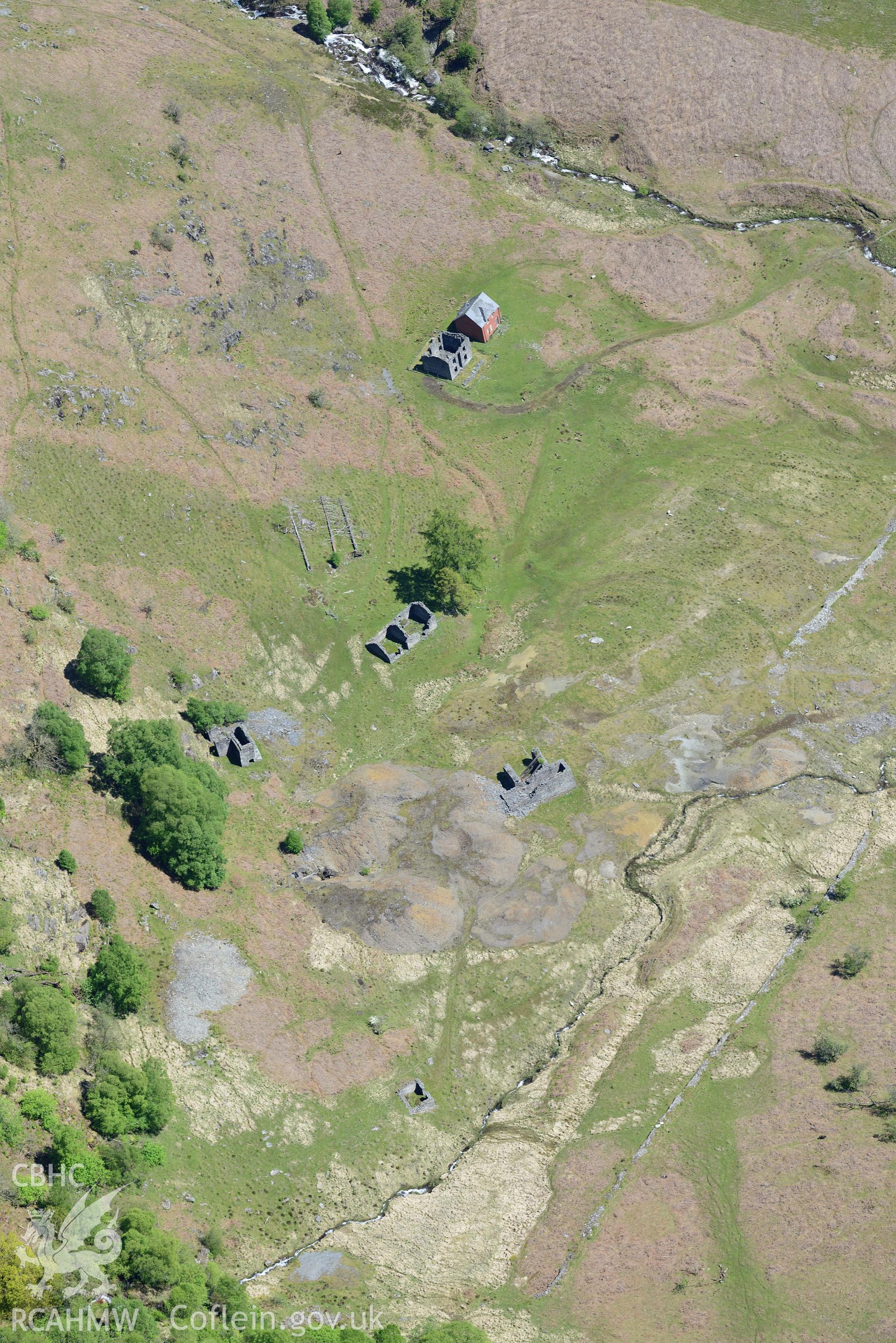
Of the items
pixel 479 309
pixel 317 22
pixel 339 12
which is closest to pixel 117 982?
pixel 479 309

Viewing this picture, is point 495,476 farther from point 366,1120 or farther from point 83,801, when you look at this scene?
point 366,1120

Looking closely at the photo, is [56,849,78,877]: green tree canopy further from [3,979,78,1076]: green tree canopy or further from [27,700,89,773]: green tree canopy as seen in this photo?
[3,979,78,1076]: green tree canopy

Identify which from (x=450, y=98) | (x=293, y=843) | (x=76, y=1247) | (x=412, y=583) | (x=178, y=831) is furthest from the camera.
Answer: (x=450, y=98)

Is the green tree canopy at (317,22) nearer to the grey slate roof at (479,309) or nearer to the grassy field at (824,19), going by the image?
the grassy field at (824,19)

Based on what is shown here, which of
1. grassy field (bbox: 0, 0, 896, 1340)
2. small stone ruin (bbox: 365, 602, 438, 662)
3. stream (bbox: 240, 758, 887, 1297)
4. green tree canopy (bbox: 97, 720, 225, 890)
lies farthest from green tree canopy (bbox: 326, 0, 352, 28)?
stream (bbox: 240, 758, 887, 1297)

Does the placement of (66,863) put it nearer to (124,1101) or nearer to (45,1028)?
(45,1028)

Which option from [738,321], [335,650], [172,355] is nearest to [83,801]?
[335,650]
